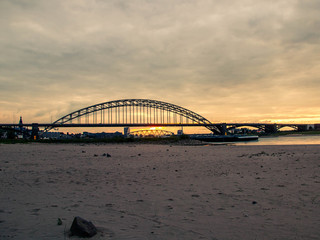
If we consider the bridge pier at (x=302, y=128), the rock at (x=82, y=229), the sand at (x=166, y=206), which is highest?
the bridge pier at (x=302, y=128)

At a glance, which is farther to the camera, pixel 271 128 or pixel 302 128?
pixel 302 128

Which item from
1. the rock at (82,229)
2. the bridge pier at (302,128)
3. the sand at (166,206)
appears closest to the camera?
the rock at (82,229)

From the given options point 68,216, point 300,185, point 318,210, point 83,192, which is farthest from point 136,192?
point 300,185

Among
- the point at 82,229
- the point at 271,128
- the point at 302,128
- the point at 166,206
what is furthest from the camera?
the point at 302,128

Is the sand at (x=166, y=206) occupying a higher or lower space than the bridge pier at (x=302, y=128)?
lower

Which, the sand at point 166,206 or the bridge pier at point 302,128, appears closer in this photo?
the sand at point 166,206

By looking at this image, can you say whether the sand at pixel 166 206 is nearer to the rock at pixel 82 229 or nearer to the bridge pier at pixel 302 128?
the rock at pixel 82 229

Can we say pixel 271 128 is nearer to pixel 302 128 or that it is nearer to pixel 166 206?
pixel 302 128

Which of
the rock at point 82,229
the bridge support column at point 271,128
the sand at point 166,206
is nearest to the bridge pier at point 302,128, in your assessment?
the bridge support column at point 271,128

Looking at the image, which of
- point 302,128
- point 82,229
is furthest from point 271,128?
Result: point 82,229

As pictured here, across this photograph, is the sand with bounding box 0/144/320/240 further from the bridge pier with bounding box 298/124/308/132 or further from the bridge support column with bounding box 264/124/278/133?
the bridge pier with bounding box 298/124/308/132

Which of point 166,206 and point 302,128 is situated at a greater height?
point 302,128

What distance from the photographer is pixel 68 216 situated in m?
5.41

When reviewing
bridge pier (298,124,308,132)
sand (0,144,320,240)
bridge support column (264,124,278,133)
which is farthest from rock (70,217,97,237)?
bridge pier (298,124,308,132)
